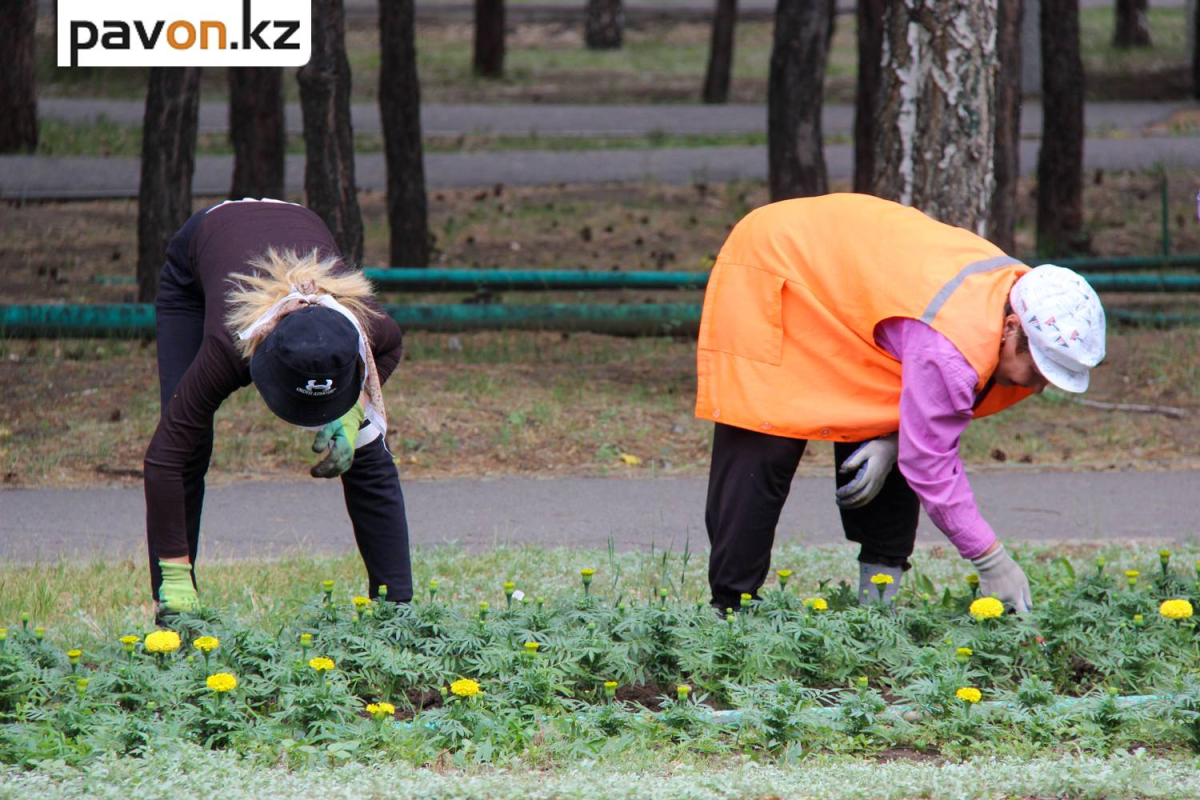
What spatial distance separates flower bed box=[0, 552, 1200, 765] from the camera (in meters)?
3.47

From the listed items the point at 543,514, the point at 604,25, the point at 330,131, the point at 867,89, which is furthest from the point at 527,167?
the point at 604,25

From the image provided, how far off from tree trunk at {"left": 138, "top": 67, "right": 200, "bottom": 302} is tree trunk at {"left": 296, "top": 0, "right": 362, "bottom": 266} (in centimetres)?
125

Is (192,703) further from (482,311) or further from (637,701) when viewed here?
(482,311)

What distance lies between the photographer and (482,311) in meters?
9.26

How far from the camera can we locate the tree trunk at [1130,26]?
2816 centimetres

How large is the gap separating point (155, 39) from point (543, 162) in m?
6.87

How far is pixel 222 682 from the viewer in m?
3.43

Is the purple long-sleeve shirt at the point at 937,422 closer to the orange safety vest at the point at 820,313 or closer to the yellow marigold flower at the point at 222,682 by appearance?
the orange safety vest at the point at 820,313

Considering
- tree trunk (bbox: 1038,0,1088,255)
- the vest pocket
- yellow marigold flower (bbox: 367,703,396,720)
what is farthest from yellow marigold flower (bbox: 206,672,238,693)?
tree trunk (bbox: 1038,0,1088,255)

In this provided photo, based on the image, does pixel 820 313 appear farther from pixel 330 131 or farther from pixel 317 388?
pixel 330 131

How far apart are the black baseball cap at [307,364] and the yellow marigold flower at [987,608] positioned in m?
1.78

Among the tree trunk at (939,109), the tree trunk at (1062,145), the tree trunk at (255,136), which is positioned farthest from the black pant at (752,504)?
the tree trunk at (1062,145)

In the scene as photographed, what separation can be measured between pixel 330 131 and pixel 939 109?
396 centimetres

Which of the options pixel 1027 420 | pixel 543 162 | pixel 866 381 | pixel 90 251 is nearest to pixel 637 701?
pixel 866 381
